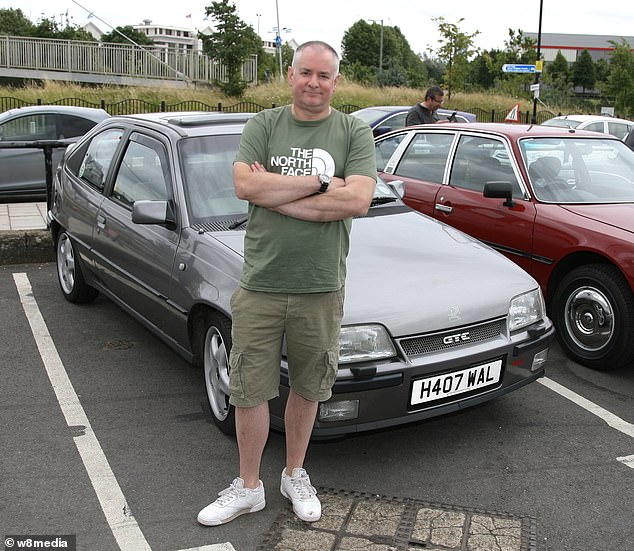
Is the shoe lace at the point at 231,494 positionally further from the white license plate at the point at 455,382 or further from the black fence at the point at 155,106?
the black fence at the point at 155,106

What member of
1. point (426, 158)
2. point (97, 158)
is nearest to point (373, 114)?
point (426, 158)

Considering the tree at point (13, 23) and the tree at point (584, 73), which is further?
the tree at point (13, 23)

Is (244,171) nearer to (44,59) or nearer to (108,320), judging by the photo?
(108,320)

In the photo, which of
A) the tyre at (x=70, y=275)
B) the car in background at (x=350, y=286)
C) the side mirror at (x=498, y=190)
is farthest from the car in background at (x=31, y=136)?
the side mirror at (x=498, y=190)

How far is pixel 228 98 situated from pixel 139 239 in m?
26.4

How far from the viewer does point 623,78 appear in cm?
3562

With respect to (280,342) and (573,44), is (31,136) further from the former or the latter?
(573,44)

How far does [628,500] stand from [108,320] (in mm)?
3906

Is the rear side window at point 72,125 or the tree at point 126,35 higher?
the tree at point 126,35

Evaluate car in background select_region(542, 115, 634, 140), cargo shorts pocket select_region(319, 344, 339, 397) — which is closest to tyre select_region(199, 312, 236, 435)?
cargo shorts pocket select_region(319, 344, 339, 397)

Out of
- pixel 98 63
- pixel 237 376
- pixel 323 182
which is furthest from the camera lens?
pixel 98 63

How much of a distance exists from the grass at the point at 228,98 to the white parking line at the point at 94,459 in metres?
20.6

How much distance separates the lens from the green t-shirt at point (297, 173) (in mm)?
2873

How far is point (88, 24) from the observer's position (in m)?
134
